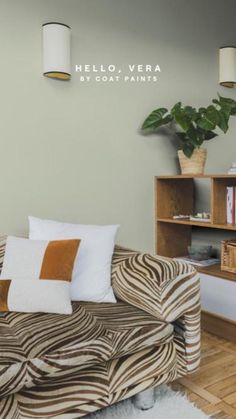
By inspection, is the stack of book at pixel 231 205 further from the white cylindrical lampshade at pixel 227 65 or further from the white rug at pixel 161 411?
the white rug at pixel 161 411

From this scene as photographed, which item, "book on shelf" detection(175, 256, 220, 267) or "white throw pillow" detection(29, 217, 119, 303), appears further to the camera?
"book on shelf" detection(175, 256, 220, 267)

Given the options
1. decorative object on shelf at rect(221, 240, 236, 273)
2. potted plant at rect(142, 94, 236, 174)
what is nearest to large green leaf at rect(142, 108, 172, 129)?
Answer: potted plant at rect(142, 94, 236, 174)

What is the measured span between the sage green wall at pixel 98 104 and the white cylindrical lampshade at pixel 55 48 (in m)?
0.07

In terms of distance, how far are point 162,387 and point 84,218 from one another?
1131mm

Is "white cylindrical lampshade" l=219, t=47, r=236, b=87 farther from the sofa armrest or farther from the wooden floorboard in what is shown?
the wooden floorboard

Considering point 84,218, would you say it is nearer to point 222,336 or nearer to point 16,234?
point 16,234

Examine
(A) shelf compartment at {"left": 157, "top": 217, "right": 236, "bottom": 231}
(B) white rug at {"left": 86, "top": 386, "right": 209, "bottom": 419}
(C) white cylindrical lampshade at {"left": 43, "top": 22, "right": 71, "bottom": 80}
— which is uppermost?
(C) white cylindrical lampshade at {"left": 43, "top": 22, "right": 71, "bottom": 80}

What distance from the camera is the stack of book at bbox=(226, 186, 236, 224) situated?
2453 millimetres

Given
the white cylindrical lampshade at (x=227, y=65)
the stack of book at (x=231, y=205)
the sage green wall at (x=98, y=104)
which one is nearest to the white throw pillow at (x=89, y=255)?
the sage green wall at (x=98, y=104)

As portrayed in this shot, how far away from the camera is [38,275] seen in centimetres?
171

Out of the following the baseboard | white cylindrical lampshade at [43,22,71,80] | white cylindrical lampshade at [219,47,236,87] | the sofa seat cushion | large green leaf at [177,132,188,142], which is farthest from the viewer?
white cylindrical lampshade at [219,47,236,87]

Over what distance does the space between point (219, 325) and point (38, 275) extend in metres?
1.29

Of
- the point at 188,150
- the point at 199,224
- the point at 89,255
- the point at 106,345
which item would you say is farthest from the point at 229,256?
the point at 106,345

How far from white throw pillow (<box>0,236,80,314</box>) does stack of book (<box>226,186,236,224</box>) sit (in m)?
1.10
